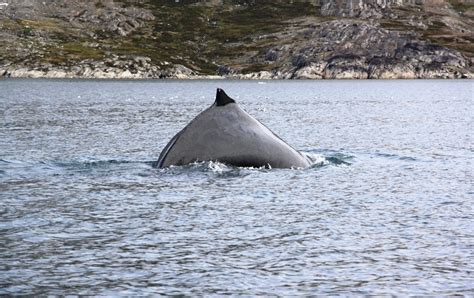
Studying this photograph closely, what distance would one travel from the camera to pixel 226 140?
2962 centimetres

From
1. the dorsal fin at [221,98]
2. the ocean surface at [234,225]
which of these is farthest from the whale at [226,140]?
the ocean surface at [234,225]

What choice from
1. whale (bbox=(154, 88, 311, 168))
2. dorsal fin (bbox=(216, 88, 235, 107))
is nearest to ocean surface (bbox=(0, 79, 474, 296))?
whale (bbox=(154, 88, 311, 168))

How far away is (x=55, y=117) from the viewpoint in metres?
73.6

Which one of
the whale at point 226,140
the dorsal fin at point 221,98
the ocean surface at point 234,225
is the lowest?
the ocean surface at point 234,225

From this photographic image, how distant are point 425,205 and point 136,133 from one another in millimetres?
33287

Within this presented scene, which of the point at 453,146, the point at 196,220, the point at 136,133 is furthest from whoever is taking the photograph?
the point at 136,133

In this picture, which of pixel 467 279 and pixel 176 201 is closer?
pixel 467 279

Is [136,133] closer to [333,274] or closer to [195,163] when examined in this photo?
[195,163]

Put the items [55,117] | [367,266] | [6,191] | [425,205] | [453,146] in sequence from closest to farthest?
[367,266] < [425,205] < [6,191] < [453,146] < [55,117]

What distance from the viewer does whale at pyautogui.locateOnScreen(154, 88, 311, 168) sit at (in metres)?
29.3

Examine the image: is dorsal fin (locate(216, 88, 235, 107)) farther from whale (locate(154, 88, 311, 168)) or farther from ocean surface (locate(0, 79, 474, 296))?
ocean surface (locate(0, 79, 474, 296))

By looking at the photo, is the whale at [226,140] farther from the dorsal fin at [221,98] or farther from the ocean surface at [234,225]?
the ocean surface at [234,225]

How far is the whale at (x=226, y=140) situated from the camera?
29328mm

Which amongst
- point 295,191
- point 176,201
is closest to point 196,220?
point 176,201
